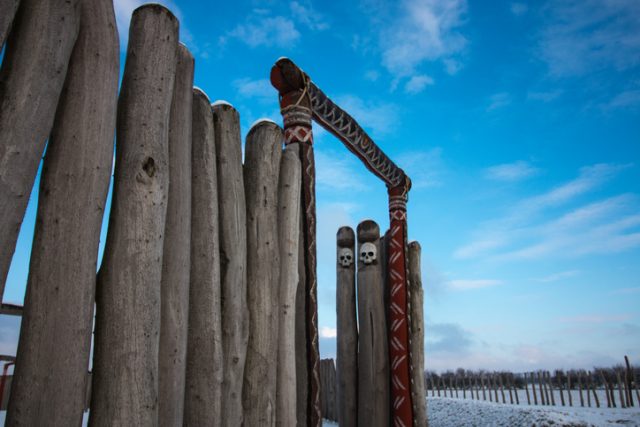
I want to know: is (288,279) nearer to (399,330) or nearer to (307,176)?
(307,176)

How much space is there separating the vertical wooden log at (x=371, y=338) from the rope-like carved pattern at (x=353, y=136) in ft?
3.43

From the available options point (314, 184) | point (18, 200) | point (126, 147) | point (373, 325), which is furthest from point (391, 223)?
point (18, 200)

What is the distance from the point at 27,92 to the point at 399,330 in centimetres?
560

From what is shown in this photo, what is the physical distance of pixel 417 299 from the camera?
753 cm

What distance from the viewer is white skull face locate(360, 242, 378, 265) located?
22.0 ft

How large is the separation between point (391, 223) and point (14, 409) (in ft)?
20.0

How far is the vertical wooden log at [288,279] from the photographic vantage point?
3.73 meters

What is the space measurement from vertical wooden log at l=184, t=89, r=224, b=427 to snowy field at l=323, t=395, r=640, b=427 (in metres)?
9.18

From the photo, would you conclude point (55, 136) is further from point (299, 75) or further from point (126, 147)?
point (299, 75)

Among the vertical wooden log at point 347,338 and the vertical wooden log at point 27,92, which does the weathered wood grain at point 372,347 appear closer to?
the vertical wooden log at point 347,338

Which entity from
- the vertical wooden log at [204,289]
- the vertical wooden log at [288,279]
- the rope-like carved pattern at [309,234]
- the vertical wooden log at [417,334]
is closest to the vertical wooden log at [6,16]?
the vertical wooden log at [204,289]

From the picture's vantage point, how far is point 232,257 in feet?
10.6

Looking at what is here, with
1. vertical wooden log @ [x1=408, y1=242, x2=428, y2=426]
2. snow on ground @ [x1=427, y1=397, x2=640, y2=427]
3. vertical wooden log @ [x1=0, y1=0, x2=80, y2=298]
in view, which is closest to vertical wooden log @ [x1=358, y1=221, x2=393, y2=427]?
vertical wooden log @ [x1=408, y1=242, x2=428, y2=426]

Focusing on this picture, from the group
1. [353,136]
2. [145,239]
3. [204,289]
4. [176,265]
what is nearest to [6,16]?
[145,239]
